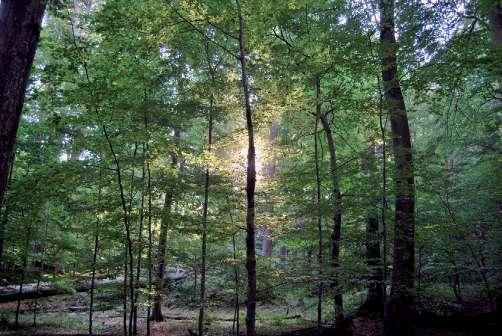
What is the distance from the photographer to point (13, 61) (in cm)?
342

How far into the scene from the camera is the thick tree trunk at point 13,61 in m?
3.34

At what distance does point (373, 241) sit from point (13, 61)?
820cm

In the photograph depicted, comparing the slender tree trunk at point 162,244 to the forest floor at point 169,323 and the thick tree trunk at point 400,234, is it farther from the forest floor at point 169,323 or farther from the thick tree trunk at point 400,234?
the thick tree trunk at point 400,234

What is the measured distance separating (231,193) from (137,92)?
3.08 metres

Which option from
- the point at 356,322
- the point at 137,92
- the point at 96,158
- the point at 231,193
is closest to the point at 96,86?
the point at 137,92

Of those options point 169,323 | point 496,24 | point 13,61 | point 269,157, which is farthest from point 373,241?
point 13,61

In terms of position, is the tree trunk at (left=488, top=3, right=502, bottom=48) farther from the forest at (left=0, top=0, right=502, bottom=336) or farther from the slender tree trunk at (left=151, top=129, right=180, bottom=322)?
the slender tree trunk at (left=151, top=129, right=180, bottom=322)

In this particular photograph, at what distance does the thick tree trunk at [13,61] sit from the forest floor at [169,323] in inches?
218

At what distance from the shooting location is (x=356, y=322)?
9742 mm

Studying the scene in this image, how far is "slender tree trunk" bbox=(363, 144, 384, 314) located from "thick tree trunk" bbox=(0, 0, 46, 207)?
6.35 metres

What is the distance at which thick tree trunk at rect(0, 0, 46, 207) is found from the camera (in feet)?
11.0

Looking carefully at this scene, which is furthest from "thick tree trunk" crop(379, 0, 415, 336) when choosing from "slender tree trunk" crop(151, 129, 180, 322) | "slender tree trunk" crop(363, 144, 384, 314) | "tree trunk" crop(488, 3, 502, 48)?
"slender tree trunk" crop(151, 129, 180, 322)

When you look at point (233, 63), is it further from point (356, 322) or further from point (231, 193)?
point (356, 322)

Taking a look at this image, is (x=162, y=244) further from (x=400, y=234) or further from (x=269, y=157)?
(x=400, y=234)
